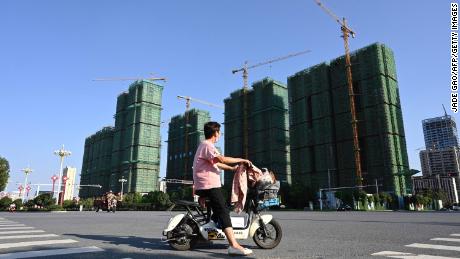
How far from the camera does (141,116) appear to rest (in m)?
136

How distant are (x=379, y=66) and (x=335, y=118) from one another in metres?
19.2

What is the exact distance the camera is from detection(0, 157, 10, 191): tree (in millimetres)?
52178

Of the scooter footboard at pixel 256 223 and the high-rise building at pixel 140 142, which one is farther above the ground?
the high-rise building at pixel 140 142

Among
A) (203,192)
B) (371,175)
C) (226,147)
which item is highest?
(226,147)

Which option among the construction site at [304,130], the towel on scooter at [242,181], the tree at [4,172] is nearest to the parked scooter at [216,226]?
the towel on scooter at [242,181]

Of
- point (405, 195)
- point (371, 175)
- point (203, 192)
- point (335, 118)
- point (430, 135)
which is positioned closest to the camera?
point (203, 192)

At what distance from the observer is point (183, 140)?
164750 mm

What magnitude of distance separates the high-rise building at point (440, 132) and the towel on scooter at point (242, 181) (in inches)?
6628

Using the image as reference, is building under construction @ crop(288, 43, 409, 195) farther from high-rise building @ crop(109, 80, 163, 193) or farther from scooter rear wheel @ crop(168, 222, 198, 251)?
scooter rear wheel @ crop(168, 222, 198, 251)

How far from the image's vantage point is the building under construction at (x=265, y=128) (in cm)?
12412

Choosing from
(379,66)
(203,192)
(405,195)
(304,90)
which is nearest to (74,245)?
(203,192)

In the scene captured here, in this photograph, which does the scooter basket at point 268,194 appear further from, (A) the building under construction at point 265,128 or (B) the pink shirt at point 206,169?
(A) the building under construction at point 265,128

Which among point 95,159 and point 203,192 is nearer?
point 203,192

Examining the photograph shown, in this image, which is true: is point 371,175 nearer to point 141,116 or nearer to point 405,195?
point 405,195
